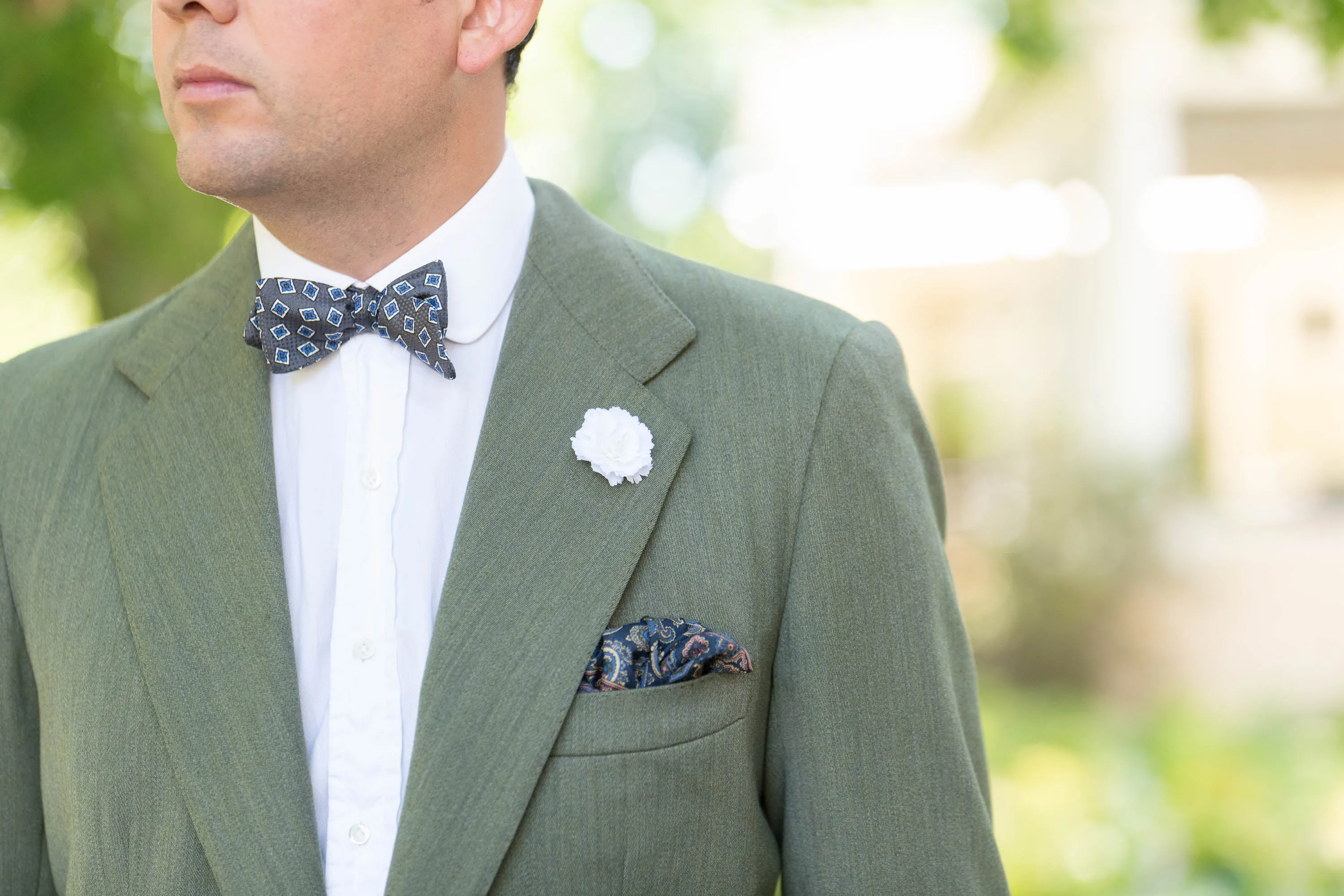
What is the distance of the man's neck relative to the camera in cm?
162

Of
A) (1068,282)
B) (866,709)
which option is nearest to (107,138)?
(866,709)

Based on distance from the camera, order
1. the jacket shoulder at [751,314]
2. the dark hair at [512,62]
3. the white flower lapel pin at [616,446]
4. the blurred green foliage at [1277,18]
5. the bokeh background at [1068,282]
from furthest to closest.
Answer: the bokeh background at [1068,282]
the blurred green foliage at [1277,18]
the dark hair at [512,62]
the jacket shoulder at [751,314]
the white flower lapel pin at [616,446]

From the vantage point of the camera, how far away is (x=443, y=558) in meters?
1.58

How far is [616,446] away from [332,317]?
15.1 inches

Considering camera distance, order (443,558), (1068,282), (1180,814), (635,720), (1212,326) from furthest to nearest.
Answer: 1. (1068,282)
2. (1212,326)
3. (1180,814)
4. (443,558)
5. (635,720)

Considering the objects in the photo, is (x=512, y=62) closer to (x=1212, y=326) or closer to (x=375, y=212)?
(x=375, y=212)

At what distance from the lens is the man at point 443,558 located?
1466 millimetres

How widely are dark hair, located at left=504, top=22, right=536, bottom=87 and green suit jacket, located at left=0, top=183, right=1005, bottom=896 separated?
0.31 m

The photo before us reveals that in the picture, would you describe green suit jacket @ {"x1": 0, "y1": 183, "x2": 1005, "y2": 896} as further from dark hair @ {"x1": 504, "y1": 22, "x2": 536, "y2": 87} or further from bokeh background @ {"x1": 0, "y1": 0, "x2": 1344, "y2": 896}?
bokeh background @ {"x1": 0, "y1": 0, "x2": 1344, "y2": 896}

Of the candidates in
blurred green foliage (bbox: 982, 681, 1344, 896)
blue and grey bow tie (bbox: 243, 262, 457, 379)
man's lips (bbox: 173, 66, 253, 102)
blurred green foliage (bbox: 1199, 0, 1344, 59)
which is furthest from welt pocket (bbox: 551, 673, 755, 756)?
blurred green foliage (bbox: 982, 681, 1344, 896)

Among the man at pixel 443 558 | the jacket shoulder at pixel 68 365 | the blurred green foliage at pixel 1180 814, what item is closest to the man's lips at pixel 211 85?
the man at pixel 443 558

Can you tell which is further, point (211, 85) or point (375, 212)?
point (375, 212)

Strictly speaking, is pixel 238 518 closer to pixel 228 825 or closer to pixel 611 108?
pixel 228 825

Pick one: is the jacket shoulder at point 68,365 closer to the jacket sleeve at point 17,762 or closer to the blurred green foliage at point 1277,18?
the jacket sleeve at point 17,762
